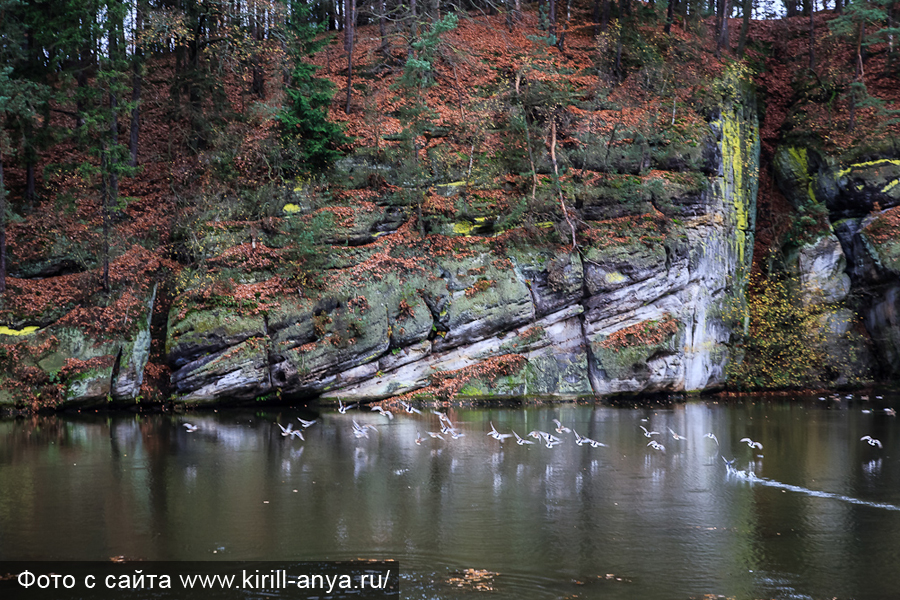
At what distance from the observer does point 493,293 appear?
2225cm

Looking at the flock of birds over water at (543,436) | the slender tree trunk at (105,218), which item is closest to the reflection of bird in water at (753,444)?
the flock of birds over water at (543,436)

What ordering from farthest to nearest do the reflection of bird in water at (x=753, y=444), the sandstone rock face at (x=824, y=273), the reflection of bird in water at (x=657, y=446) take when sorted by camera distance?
the sandstone rock face at (x=824, y=273) → the reflection of bird in water at (x=657, y=446) → the reflection of bird in water at (x=753, y=444)

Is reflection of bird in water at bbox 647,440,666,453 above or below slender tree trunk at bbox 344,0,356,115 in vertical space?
below

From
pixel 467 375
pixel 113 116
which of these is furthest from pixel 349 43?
pixel 467 375

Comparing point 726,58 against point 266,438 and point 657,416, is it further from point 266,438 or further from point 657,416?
point 266,438

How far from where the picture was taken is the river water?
6.97m

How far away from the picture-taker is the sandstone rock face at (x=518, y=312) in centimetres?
2008

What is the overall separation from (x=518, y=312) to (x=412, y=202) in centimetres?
604

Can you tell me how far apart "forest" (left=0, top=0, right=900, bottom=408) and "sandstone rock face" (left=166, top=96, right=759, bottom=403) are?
102mm

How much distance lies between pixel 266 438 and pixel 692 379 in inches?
626

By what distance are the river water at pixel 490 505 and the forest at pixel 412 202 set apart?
15.8 ft

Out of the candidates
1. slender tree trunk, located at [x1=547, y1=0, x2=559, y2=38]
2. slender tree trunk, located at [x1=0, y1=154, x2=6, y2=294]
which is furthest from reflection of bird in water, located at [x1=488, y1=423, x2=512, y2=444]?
slender tree trunk, located at [x1=547, y1=0, x2=559, y2=38]

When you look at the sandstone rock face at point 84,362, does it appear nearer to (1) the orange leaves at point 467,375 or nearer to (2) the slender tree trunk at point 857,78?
(1) the orange leaves at point 467,375

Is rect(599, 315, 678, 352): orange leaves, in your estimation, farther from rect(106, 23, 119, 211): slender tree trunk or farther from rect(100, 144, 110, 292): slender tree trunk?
rect(106, 23, 119, 211): slender tree trunk
